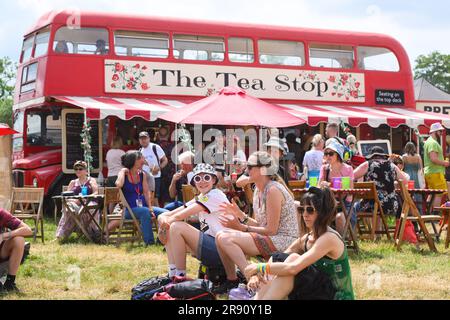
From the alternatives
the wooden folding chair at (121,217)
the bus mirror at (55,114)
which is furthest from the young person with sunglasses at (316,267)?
the bus mirror at (55,114)

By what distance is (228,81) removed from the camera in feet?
50.1

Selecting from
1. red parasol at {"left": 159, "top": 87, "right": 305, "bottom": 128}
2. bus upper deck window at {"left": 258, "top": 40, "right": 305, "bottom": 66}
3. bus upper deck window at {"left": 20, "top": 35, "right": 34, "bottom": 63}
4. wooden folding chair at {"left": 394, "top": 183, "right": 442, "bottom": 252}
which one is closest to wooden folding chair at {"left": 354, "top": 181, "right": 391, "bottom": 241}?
wooden folding chair at {"left": 394, "top": 183, "right": 442, "bottom": 252}

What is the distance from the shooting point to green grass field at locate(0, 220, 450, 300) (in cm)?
644

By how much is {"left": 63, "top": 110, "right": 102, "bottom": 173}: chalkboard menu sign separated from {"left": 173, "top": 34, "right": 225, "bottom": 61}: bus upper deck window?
2148mm

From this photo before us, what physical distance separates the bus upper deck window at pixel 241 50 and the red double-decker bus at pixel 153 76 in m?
0.02

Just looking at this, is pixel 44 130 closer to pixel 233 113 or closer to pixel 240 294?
pixel 233 113

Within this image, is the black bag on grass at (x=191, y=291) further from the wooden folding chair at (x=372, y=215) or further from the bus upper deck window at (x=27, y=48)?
the bus upper deck window at (x=27, y=48)

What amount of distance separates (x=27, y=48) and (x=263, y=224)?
396 inches

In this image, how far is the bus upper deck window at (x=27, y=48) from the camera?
14.8 meters

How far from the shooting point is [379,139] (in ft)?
54.5

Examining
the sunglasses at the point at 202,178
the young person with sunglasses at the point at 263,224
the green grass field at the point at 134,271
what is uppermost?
the sunglasses at the point at 202,178
